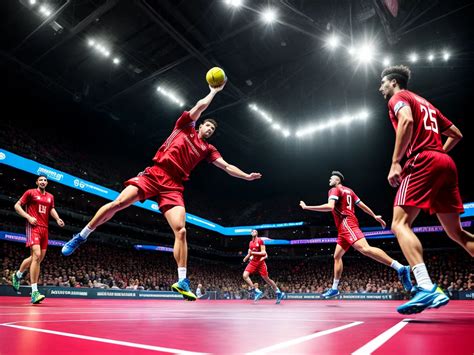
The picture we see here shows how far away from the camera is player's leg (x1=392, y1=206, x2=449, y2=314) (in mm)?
2740

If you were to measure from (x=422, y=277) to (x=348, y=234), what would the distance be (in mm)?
4305

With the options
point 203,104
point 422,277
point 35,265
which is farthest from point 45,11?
point 422,277

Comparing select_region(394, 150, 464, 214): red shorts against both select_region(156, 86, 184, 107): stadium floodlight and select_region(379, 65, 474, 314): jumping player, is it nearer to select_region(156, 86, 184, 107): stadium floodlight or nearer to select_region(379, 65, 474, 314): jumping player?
select_region(379, 65, 474, 314): jumping player

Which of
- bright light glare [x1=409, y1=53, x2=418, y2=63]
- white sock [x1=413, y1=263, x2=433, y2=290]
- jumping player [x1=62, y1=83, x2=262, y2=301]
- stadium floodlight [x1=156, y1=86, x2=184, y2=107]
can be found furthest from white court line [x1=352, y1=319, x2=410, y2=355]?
stadium floodlight [x1=156, y1=86, x2=184, y2=107]

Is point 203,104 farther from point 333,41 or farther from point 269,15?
point 333,41

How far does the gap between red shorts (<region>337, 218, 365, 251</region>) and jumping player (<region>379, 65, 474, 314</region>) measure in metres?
3.80

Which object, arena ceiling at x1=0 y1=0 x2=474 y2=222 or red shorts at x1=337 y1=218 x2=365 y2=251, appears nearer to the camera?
red shorts at x1=337 y1=218 x2=365 y2=251

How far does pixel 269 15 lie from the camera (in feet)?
49.5

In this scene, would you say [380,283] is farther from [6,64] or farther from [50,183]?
[6,64]

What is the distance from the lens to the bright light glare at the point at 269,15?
14875mm

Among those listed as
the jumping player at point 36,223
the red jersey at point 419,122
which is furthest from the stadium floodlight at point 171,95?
A: the red jersey at point 419,122

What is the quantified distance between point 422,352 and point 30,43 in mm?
20009

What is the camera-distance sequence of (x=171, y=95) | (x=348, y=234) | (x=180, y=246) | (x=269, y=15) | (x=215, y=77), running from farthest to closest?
(x=171, y=95)
(x=269, y=15)
(x=348, y=234)
(x=215, y=77)
(x=180, y=246)

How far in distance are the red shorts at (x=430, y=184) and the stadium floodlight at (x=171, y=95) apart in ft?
63.8
